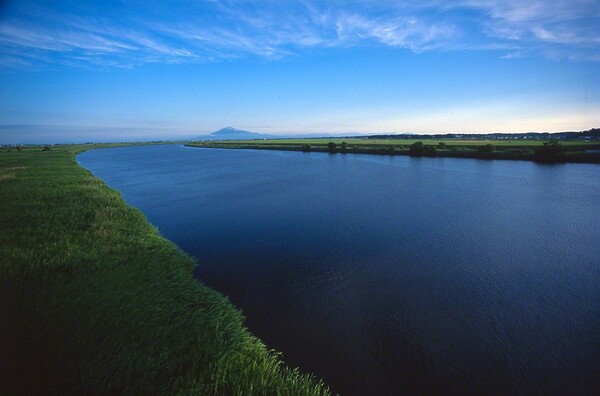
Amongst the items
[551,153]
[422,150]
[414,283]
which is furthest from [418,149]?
[414,283]

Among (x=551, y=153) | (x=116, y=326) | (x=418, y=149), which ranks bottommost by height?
(x=116, y=326)

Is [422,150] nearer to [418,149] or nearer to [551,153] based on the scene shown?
[418,149]

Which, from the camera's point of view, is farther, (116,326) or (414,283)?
(414,283)

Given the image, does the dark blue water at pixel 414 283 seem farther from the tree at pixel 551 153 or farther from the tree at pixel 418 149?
the tree at pixel 418 149

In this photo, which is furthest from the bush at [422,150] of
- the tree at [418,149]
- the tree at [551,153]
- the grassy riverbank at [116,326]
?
the grassy riverbank at [116,326]

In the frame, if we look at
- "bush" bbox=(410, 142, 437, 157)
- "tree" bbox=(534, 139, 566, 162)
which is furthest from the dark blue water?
"bush" bbox=(410, 142, 437, 157)

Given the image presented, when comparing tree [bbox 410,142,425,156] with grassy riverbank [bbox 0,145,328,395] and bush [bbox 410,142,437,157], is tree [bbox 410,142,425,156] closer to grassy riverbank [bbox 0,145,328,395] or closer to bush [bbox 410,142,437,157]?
bush [bbox 410,142,437,157]

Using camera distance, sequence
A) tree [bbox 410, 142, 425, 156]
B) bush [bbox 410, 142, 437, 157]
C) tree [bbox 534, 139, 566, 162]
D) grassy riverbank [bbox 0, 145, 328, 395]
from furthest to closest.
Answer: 1. tree [bbox 410, 142, 425, 156]
2. bush [bbox 410, 142, 437, 157]
3. tree [bbox 534, 139, 566, 162]
4. grassy riverbank [bbox 0, 145, 328, 395]
